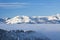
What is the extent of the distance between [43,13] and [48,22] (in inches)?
5.3

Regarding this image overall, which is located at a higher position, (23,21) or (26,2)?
(26,2)

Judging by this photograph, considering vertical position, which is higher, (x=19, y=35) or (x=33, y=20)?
(x=33, y=20)

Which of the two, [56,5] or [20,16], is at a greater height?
[56,5]

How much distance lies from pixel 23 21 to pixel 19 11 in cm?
14

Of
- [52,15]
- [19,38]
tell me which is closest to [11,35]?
[19,38]

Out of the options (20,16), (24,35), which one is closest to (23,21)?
(20,16)

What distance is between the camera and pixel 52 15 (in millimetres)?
1501

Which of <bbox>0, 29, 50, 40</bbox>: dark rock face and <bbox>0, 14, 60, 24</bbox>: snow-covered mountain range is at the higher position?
<bbox>0, 14, 60, 24</bbox>: snow-covered mountain range

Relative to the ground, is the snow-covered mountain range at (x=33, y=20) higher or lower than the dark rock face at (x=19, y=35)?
higher

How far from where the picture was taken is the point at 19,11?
1.52 metres

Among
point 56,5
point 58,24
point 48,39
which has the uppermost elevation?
point 56,5

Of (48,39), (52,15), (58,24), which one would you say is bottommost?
(48,39)

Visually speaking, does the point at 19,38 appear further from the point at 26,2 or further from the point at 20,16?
the point at 26,2

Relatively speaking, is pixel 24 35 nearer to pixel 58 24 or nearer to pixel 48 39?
pixel 48 39
